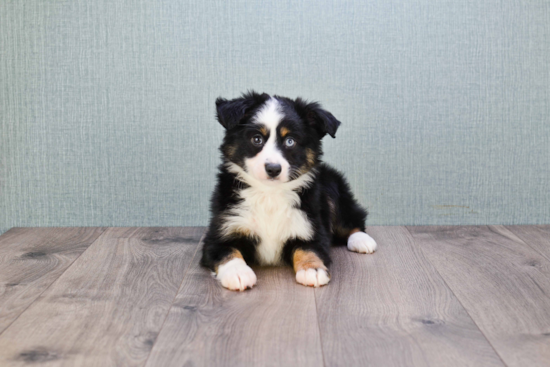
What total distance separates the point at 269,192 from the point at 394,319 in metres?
0.76

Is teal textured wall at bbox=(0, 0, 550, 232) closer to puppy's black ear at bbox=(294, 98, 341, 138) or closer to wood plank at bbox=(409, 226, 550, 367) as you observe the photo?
wood plank at bbox=(409, 226, 550, 367)

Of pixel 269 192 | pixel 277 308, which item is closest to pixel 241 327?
pixel 277 308

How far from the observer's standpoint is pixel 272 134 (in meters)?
2.10

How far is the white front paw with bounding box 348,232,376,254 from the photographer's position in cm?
250

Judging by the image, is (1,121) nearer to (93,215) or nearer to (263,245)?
(93,215)

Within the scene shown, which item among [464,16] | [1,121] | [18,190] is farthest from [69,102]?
[464,16]

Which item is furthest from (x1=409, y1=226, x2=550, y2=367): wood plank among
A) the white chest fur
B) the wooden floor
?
the white chest fur

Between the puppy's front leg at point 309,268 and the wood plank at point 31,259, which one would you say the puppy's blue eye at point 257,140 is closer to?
the puppy's front leg at point 309,268

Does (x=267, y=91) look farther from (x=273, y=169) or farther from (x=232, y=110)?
(x=273, y=169)

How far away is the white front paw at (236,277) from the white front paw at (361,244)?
0.66m

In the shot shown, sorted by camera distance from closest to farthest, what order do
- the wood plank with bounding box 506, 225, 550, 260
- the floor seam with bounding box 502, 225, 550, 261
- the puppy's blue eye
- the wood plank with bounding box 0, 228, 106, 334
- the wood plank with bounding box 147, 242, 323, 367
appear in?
1. the wood plank with bounding box 147, 242, 323, 367
2. the wood plank with bounding box 0, 228, 106, 334
3. the puppy's blue eye
4. the floor seam with bounding box 502, 225, 550, 261
5. the wood plank with bounding box 506, 225, 550, 260

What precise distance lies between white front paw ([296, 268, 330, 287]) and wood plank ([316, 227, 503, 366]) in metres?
0.03

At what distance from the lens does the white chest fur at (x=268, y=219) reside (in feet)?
7.23

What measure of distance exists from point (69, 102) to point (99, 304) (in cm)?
141
